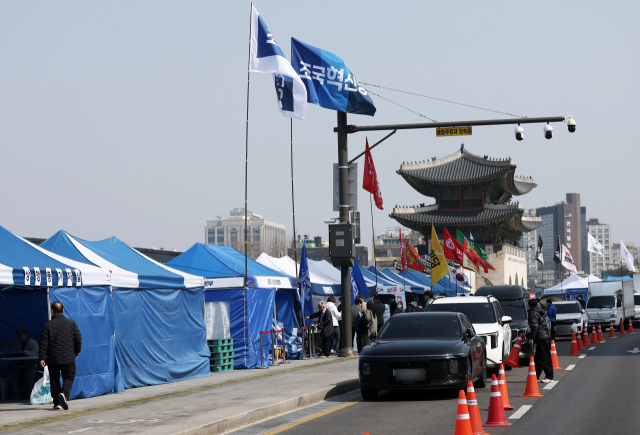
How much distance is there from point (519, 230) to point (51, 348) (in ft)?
239

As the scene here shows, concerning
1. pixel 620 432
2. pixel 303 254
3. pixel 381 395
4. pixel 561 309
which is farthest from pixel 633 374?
pixel 561 309

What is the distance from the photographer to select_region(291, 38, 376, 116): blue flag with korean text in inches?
800

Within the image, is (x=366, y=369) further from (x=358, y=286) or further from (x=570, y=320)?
(x=570, y=320)

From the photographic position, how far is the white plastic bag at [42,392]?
1319 centimetres

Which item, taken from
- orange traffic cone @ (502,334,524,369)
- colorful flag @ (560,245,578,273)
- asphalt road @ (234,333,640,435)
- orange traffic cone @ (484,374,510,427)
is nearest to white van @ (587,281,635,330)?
colorful flag @ (560,245,578,273)

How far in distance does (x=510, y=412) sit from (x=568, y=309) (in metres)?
23.0

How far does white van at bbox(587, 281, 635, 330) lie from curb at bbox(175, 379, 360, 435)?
2844 cm

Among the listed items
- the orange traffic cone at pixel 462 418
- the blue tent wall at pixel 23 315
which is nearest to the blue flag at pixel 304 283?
the blue tent wall at pixel 23 315

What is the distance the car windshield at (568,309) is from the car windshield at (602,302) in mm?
8429

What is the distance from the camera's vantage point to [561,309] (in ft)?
110

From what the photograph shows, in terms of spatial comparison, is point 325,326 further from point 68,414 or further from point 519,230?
point 519,230

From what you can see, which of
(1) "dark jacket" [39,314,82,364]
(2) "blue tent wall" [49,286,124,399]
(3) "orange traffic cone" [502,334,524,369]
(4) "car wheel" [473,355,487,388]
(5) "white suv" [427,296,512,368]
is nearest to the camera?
(1) "dark jacket" [39,314,82,364]

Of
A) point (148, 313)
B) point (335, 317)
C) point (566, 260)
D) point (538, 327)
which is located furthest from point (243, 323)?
point (566, 260)

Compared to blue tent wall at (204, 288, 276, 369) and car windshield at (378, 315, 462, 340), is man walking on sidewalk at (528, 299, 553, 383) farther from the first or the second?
blue tent wall at (204, 288, 276, 369)
